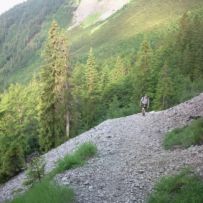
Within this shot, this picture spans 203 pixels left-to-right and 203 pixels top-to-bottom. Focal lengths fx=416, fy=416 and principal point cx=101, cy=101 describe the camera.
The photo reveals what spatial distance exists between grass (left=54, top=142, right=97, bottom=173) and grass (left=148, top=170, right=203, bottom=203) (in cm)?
472

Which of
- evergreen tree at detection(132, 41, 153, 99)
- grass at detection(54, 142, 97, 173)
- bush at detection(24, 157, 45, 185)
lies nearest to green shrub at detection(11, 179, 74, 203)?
grass at detection(54, 142, 97, 173)

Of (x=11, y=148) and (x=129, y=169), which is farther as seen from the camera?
(x=11, y=148)

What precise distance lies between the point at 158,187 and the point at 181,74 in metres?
51.7

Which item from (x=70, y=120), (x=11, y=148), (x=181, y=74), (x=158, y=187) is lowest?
(x=181, y=74)

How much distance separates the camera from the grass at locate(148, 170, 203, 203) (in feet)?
35.3

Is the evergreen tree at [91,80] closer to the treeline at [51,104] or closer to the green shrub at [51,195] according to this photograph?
the treeline at [51,104]

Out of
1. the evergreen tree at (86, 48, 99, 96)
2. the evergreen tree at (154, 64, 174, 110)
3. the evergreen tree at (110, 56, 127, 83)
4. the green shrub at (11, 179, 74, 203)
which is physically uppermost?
the green shrub at (11, 179, 74, 203)

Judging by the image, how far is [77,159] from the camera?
16688 mm

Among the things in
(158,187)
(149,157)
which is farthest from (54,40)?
(158,187)

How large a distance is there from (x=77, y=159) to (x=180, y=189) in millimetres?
6076

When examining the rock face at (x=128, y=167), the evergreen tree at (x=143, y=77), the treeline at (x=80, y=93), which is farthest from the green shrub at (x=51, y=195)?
the evergreen tree at (x=143, y=77)

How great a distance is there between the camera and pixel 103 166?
15844 mm

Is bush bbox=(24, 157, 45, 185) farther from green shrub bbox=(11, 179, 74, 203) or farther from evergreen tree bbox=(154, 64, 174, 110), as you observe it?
evergreen tree bbox=(154, 64, 174, 110)

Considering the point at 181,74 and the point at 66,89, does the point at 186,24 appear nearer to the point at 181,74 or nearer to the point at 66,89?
the point at 181,74
